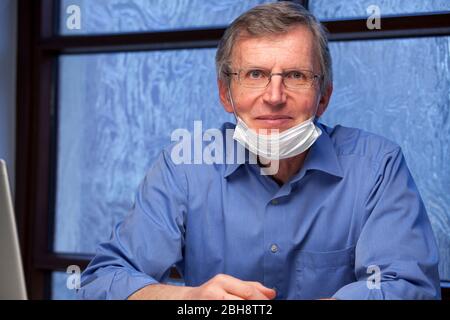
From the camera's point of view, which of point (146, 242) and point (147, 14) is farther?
point (147, 14)

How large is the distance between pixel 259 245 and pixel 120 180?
1024mm

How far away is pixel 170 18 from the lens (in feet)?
7.29

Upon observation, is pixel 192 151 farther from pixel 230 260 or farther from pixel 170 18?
pixel 170 18

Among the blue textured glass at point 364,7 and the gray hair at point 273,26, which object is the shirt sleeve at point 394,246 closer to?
the gray hair at point 273,26

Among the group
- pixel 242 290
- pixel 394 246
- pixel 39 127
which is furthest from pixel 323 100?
pixel 39 127

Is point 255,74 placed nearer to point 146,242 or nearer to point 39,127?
point 146,242

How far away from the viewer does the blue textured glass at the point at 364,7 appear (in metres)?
1.91

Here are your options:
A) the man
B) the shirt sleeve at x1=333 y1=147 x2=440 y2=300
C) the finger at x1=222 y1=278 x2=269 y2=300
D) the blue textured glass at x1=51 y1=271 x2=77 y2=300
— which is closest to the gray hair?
the man

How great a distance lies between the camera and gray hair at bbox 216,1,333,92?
4.33 feet

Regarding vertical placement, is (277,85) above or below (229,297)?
above

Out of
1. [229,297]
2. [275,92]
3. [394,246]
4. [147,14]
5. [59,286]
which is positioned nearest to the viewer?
[229,297]

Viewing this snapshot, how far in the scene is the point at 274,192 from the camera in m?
1.37

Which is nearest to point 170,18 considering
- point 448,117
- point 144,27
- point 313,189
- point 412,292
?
point 144,27

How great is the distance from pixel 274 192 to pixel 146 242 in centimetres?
28
